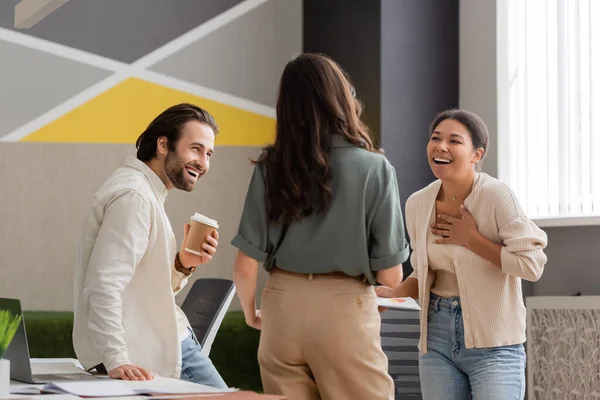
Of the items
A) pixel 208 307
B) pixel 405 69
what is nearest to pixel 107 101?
pixel 405 69

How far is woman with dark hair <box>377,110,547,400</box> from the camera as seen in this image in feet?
8.80

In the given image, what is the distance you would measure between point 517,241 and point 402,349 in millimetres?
1576

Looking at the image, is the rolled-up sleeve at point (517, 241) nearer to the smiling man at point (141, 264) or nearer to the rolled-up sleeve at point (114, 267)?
the smiling man at point (141, 264)

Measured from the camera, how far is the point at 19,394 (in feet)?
6.01

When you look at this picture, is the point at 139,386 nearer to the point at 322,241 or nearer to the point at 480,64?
the point at 322,241

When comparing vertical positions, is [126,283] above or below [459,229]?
below

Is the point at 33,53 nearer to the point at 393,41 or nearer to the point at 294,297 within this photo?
the point at 393,41

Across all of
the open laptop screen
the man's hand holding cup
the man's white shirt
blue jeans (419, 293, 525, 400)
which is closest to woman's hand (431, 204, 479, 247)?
blue jeans (419, 293, 525, 400)

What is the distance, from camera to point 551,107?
15.3ft

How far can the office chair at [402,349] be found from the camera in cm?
413

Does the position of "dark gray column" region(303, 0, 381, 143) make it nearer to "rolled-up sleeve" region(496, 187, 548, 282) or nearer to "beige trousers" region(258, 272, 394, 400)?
"rolled-up sleeve" region(496, 187, 548, 282)

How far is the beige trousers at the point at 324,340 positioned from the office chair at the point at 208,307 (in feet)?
3.78

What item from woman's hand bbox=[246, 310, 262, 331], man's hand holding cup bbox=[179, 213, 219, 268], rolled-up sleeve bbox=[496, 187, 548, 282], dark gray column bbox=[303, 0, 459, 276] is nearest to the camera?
woman's hand bbox=[246, 310, 262, 331]

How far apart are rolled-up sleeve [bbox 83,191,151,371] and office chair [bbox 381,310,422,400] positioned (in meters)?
1.99
